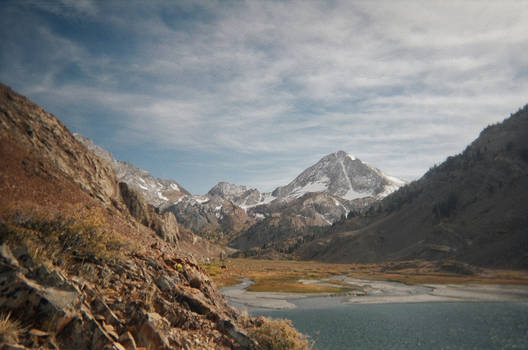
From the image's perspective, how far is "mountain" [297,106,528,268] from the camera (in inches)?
4678

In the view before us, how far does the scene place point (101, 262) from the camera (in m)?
12.9

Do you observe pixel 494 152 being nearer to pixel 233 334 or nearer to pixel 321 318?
pixel 321 318

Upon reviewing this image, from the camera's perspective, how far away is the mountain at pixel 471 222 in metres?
119

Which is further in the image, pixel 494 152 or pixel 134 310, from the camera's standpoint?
pixel 494 152

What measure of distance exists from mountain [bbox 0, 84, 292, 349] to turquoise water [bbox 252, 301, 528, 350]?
21.1m

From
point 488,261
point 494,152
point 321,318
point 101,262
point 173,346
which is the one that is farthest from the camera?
point 494,152

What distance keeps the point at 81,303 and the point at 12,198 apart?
876 centimetres

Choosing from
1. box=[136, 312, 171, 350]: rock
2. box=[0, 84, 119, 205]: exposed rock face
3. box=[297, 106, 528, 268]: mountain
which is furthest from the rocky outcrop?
box=[297, 106, 528, 268]: mountain

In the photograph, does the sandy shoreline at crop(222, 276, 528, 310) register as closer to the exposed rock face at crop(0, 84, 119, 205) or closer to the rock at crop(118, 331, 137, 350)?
the exposed rock face at crop(0, 84, 119, 205)

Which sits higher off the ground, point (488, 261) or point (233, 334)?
point (233, 334)

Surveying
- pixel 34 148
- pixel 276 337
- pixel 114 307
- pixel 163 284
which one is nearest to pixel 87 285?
pixel 114 307

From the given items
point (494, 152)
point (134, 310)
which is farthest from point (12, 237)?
point (494, 152)

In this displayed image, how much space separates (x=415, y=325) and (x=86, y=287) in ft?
138

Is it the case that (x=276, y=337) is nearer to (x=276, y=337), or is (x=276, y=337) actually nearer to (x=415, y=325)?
(x=276, y=337)
